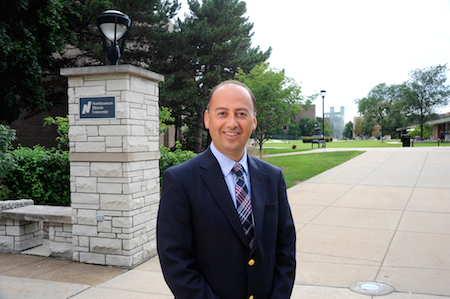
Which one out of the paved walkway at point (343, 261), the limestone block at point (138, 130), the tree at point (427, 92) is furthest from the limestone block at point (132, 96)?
the tree at point (427, 92)

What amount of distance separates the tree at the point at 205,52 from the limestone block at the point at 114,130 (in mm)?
15680

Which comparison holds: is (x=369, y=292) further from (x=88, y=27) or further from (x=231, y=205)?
(x=88, y=27)

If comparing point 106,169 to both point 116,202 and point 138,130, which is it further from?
point 138,130

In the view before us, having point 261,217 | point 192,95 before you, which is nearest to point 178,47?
point 192,95

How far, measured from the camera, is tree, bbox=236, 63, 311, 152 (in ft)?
61.5

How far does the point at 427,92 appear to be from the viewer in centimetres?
5584

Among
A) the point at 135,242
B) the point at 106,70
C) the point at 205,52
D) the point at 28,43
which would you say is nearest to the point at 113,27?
the point at 106,70

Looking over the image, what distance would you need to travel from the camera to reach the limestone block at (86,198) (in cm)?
548

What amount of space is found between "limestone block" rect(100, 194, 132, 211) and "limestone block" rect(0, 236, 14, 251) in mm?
1832

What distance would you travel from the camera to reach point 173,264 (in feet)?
6.05

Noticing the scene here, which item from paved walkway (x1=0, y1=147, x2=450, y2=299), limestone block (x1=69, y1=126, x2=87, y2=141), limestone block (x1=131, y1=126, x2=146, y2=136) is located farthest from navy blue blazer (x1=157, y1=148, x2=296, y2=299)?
limestone block (x1=69, y1=126, x2=87, y2=141)

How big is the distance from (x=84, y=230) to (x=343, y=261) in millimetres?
3830

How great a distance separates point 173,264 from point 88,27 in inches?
800

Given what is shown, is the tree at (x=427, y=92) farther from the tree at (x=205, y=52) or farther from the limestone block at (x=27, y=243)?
the limestone block at (x=27, y=243)
